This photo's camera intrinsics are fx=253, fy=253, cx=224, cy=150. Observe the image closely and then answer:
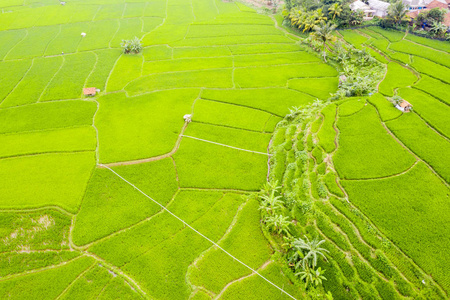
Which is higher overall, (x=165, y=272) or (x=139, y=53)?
(x=139, y=53)

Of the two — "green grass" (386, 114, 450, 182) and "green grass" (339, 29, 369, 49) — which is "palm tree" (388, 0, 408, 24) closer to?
"green grass" (339, 29, 369, 49)

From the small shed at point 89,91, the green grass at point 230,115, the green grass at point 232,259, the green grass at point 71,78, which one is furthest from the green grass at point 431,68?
the green grass at point 71,78

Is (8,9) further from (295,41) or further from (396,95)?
(396,95)

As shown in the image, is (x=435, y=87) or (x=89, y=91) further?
(x=89, y=91)

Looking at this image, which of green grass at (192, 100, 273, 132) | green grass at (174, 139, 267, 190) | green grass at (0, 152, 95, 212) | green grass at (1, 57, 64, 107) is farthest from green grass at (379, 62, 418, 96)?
green grass at (1, 57, 64, 107)

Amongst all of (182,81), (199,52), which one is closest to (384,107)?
(182,81)

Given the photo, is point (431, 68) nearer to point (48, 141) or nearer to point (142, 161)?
point (142, 161)

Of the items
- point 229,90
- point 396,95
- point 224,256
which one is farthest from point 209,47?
point 224,256
